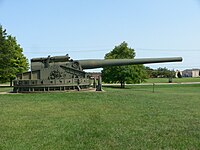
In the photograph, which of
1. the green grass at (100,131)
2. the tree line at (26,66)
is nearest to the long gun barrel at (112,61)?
the green grass at (100,131)

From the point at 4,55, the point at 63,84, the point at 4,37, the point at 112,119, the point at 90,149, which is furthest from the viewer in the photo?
the point at 4,37

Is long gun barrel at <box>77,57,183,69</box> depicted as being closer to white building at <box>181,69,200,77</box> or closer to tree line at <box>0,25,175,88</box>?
tree line at <box>0,25,175,88</box>

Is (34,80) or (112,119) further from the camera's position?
(34,80)

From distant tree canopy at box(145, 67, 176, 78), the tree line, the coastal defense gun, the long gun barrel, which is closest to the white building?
distant tree canopy at box(145, 67, 176, 78)

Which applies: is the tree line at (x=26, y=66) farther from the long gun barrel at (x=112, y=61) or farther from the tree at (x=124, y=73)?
the long gun barrel at (x=112, y=61)

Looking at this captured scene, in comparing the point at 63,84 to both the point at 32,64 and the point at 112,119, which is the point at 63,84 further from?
the point at 112,119

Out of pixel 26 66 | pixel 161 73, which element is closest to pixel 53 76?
pixel 26 66

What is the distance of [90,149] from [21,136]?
1.65 meters

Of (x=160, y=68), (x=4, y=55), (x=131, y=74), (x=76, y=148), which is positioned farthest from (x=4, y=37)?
(x=160, y=68)

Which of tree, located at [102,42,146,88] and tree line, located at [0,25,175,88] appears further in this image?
tree, located at [102,42,146,88]

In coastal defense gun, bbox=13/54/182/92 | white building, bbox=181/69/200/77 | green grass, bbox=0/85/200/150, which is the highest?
white building, bbox=181/69/200/77

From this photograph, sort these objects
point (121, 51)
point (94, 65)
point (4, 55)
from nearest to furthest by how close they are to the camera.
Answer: point (94, 65), point (4, 55), point (121, 51)

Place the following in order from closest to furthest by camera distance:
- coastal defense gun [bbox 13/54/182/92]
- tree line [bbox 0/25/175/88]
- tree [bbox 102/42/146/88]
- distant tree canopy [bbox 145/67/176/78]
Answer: coastal defense gun [bbox 13/54/182/92] → tree line [bbox 0/25/175/88] → tree [bbox 102/42/146/88] → distant tree canopy [bbox 145/67/176/78]

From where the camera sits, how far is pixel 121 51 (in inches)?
1874
